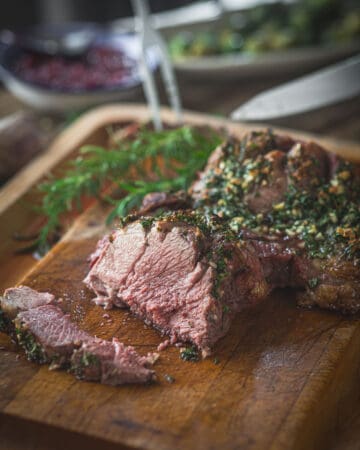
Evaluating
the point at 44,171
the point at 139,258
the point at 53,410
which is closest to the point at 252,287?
the point at 139,258

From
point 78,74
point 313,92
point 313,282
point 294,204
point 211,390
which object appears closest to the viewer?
point 211,390

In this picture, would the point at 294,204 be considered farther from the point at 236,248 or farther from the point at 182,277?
the point at 182,277

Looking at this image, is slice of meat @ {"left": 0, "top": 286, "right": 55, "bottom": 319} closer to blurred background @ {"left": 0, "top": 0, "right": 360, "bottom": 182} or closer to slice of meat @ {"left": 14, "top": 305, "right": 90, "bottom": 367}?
slice of meat @ {"left": 14, "top": 305, "right": 90, "bottom": 367}

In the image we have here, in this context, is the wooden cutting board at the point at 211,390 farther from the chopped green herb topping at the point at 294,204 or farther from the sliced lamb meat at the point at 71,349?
the chopped green herb topping at the point at 294,204

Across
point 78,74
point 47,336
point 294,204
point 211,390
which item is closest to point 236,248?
point 294,204

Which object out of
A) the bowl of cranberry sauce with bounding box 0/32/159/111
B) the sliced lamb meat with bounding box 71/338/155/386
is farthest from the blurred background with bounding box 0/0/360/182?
the sliced lamb meat with bounding box 71/338/155/386

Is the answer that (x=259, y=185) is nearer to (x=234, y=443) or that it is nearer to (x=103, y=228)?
(x=103, y=228)

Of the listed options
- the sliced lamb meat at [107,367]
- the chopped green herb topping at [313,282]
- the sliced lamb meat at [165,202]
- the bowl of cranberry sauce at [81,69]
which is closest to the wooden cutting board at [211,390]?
the sliced lamb meat at [107,367]
